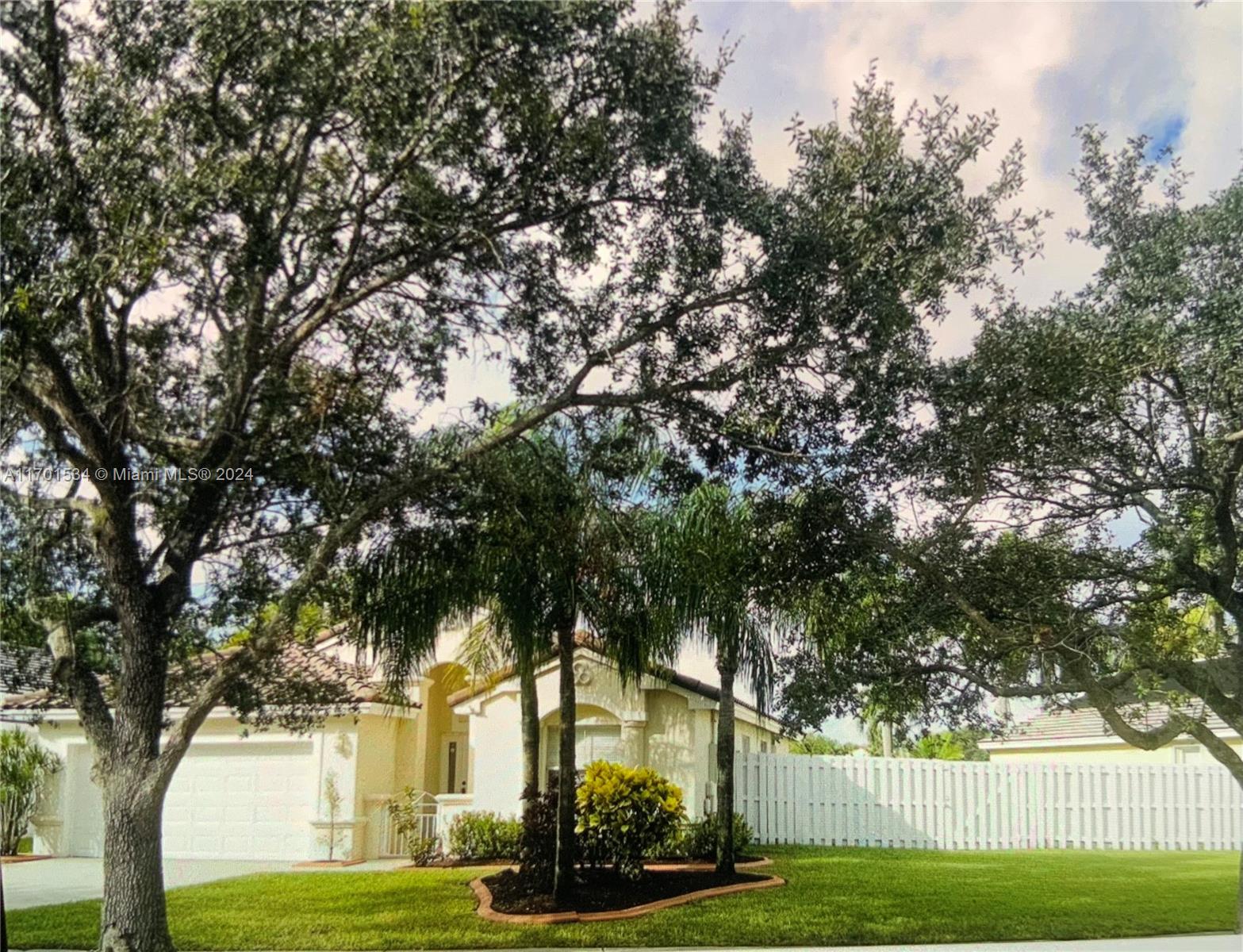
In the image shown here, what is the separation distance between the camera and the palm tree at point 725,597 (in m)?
6.64

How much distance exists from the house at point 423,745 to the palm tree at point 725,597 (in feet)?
0.34

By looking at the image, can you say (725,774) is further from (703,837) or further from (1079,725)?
(1079,725)

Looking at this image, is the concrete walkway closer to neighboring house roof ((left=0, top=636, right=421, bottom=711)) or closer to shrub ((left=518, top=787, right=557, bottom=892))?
shrub ((left=518, top=787, right=557, bottom=892))

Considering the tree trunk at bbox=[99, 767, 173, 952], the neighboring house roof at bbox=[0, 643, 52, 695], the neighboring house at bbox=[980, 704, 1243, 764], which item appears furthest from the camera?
the neighboring house at bbox=[980, 704, 1243, 764]

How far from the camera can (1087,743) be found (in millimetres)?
6742

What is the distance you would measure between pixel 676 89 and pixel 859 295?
1555 millimetres

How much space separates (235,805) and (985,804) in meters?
4.34

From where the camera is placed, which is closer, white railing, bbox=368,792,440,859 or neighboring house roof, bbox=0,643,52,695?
neighboring house roof, bbox=0,643,52,695

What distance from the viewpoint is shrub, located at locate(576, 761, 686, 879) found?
21.6ft

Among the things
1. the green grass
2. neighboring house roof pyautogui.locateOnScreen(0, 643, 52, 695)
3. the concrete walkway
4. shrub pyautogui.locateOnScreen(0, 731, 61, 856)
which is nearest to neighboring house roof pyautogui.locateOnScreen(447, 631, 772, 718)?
the green grass

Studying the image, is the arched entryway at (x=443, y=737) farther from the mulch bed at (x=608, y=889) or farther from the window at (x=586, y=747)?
the mulch bed at (x=608, y=889)

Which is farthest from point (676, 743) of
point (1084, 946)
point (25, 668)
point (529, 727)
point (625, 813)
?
point (25, 668)

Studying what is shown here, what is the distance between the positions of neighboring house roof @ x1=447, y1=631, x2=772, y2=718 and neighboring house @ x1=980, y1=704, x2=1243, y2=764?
1.60 metres

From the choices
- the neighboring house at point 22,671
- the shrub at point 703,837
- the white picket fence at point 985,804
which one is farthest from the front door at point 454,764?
the neighboring house at point 22,671
